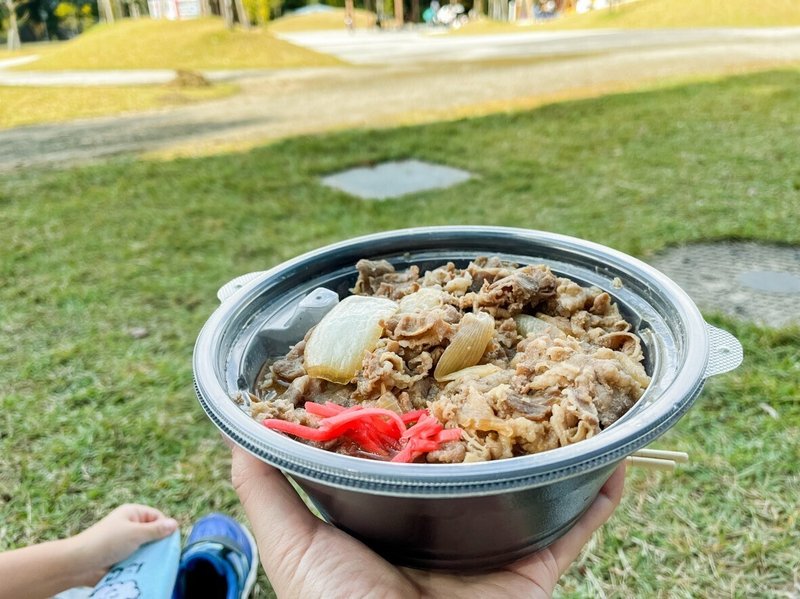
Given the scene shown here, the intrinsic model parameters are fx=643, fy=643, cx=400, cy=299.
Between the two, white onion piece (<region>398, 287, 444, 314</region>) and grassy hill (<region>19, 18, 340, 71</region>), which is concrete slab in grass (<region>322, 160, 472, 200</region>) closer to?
white onion piece (<region>398, 287, 444, 314</region>)

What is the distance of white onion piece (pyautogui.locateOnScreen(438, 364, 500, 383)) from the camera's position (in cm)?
120

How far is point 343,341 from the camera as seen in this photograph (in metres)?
1.25

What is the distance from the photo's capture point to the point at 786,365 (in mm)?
2473

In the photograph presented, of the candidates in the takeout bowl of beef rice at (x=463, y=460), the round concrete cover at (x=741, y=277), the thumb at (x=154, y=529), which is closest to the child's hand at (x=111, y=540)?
the thumb at (x=154, y=529)

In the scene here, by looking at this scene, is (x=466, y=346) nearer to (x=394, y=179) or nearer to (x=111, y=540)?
(x=111, y=540)

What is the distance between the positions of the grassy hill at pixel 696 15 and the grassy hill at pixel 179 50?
1395cm

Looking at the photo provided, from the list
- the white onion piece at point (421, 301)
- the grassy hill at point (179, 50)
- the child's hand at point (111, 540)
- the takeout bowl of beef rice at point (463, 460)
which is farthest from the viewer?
the grassy hill at point (179, 50)

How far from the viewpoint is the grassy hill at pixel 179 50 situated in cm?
1355

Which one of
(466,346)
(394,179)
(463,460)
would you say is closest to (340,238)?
(394,179)

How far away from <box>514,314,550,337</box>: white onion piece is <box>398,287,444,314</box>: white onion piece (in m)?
0.17

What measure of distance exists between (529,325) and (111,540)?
137 cm

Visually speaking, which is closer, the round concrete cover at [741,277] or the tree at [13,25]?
the round concrete cover at [741,277]

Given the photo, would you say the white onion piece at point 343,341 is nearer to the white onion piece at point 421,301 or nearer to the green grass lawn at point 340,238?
the white onion piece at point 421,301

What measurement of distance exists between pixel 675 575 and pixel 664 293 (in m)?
0.97
